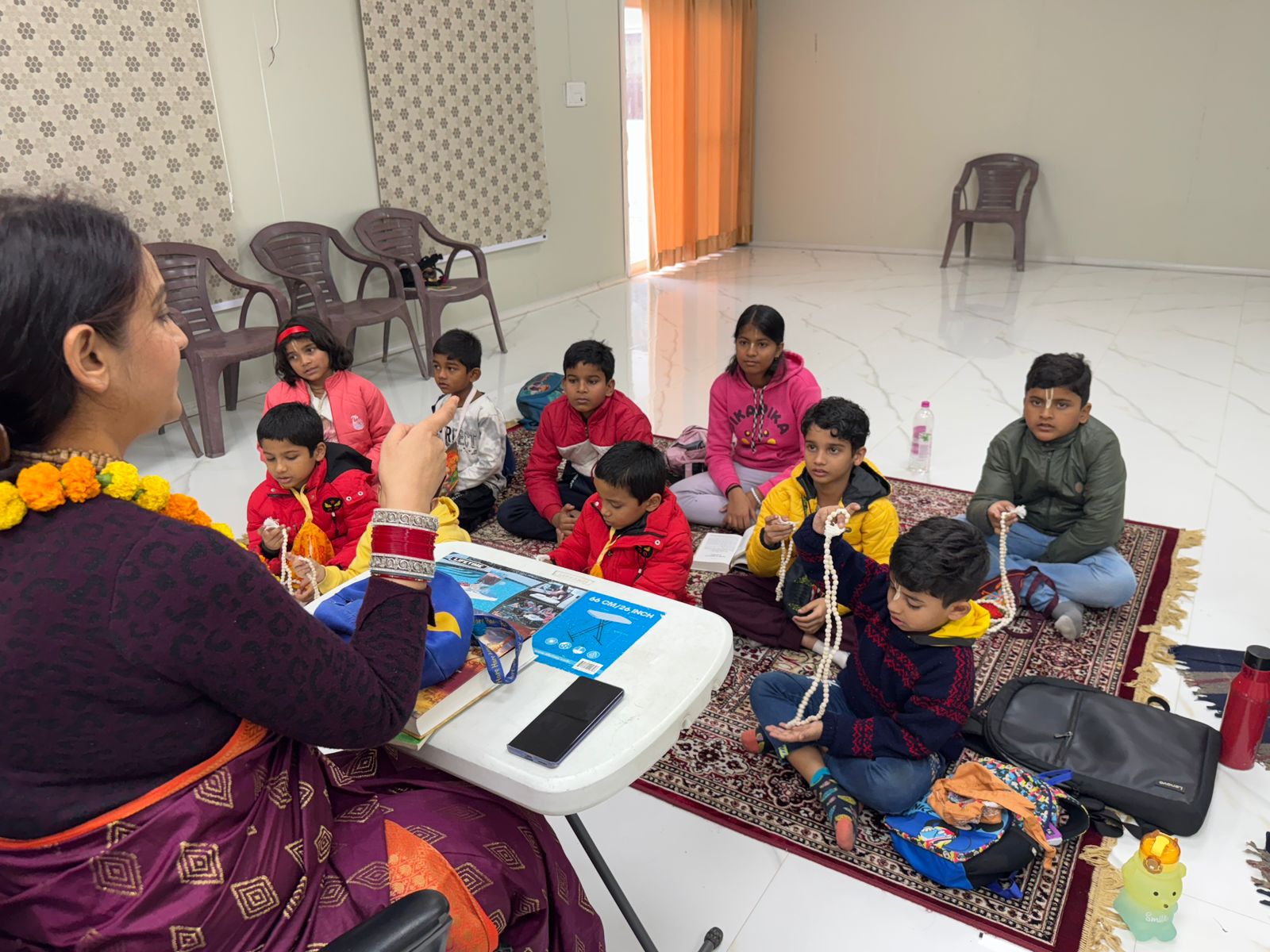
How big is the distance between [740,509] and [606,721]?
199cm

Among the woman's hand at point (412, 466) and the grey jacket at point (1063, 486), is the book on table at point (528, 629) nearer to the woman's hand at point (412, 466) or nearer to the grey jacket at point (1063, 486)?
the woman's hand at point (412, 466)

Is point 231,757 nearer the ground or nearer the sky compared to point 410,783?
nearer the sky

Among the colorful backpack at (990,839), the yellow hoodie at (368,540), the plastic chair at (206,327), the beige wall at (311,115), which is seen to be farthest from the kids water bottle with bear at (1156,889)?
the beige wall at (311,115)

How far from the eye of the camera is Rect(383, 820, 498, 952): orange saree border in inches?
40.1

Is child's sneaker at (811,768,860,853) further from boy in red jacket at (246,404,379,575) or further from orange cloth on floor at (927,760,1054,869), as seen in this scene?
boy in red jacket at (246,404,379,575)

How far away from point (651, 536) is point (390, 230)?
357 cm

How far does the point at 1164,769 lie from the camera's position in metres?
1.85

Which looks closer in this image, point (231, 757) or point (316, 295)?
point (231, 757)

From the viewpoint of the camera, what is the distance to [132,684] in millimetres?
864

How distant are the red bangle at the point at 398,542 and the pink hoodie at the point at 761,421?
2.12 metres

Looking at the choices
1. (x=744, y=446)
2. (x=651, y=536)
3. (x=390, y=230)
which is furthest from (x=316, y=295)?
(x=651, y=536)

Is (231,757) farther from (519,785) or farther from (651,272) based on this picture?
(651,272)

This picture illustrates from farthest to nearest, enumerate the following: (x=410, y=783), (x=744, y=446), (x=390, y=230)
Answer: (x=390, y=230) < (x=744, y=446) < (x=410, y=783)

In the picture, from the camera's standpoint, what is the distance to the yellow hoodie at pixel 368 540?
2051 mm
